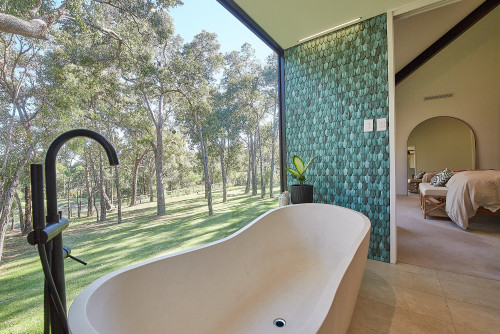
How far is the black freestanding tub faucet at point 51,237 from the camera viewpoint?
610mm

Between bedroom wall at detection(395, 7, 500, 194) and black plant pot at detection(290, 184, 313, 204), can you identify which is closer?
black plant pot at detection(290, 184, 313, 204)

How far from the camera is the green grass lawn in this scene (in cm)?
100

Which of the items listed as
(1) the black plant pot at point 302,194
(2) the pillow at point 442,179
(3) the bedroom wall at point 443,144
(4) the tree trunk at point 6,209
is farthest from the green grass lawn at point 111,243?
(3) the bedroom wall at point 443,144

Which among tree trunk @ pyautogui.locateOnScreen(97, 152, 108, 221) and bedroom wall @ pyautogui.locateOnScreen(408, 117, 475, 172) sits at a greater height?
bedroom wall @ pyautogui.locateOnScreen(408, 117, 475, 172)

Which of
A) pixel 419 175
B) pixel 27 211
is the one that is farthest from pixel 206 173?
pixel 419 175

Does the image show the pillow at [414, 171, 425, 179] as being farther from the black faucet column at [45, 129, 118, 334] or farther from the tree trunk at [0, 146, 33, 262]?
the tree trunk at [0, 146, 33, 262]

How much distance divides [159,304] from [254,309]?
653 millimetres

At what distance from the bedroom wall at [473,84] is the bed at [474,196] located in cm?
246

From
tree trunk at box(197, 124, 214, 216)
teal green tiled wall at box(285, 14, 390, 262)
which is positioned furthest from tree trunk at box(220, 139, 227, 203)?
teal green tiled wall at box(285, 14, 390, 262)

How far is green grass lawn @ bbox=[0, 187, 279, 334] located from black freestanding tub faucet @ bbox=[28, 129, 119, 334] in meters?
0.57

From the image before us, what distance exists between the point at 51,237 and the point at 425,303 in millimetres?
2181

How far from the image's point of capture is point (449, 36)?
3992 mm

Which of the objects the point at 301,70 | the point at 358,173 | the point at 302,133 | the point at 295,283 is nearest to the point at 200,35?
the point at 301,70

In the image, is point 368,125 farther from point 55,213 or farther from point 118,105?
point 55,213
